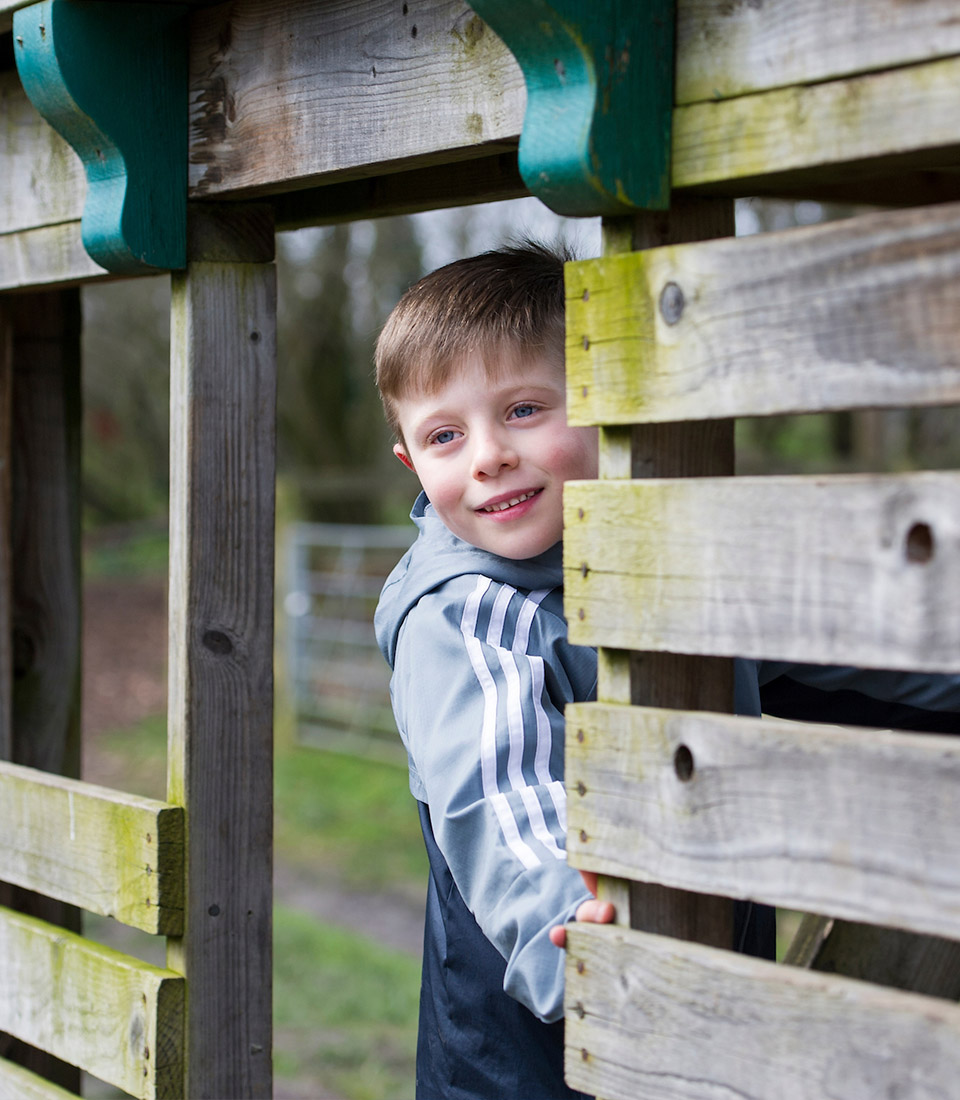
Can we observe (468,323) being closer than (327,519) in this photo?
Yes

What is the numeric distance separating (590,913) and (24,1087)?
156 centimetres

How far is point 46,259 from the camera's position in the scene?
101 inches

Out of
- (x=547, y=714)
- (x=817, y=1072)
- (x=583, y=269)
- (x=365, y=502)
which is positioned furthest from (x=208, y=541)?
(x=365, y=502)

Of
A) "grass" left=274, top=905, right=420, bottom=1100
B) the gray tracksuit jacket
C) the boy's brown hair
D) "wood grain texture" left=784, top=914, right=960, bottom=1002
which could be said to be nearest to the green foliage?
"grass" left=274, top=905, right=420, bottom=1100

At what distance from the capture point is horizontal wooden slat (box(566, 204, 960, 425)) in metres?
1.18

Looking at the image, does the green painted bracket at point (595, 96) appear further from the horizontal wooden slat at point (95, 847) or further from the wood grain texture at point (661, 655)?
the horizontal wooden slat at point (95, 847)

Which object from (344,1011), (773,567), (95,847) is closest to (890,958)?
(773,567)

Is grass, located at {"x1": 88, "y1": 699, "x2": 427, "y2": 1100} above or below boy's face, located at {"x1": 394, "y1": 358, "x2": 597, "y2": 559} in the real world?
below

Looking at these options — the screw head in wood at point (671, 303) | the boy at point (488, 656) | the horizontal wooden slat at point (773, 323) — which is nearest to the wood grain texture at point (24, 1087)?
the boy at point (488, 656)

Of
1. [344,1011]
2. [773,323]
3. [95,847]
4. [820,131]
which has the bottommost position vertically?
[344,1011]

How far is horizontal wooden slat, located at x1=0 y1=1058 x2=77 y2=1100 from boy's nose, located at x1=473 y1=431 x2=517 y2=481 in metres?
1.47

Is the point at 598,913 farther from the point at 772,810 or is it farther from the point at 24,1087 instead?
the point at 24,1087

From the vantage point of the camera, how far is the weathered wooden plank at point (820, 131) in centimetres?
121

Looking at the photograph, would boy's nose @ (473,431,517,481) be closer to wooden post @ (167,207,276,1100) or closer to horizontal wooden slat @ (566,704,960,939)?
horizontal wooden slat @ (566,704,960,939)
